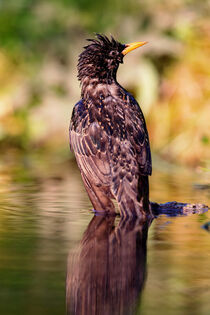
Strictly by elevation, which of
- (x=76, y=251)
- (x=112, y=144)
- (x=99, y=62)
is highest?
(x=99, y=62)

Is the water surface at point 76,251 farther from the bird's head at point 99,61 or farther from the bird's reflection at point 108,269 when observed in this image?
the bird's head at point 99,61

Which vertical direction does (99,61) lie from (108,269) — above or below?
above

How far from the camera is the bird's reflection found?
3.91 meters

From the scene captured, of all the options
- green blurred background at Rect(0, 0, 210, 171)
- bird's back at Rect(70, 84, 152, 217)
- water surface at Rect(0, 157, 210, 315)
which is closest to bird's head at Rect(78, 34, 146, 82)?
bird's back at Rect(70, 84, 152, 217)

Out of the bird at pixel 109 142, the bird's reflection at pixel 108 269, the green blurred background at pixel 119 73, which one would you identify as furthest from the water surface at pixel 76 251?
the green blurred background at pixel 119 73

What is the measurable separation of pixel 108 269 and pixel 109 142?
2392 millimetres

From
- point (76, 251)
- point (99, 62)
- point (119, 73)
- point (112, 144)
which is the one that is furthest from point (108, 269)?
point (119, 73)

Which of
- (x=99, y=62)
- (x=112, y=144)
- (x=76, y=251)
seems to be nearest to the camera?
(x=76, y=251)

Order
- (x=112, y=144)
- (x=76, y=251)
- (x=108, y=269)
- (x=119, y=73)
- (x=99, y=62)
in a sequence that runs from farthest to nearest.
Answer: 1. (x=119, y=73)
2. (x=99, y=62)
3. (x=112, y=144)
4. (x=76, y=251)
5. (x=108, y=269)

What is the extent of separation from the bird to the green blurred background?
17.0 feet

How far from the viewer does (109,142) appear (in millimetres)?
7016

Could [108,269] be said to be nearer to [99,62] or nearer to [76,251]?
[76,251]

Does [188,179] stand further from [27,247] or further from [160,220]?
[27,247]

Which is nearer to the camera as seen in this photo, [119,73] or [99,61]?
[99,61]
